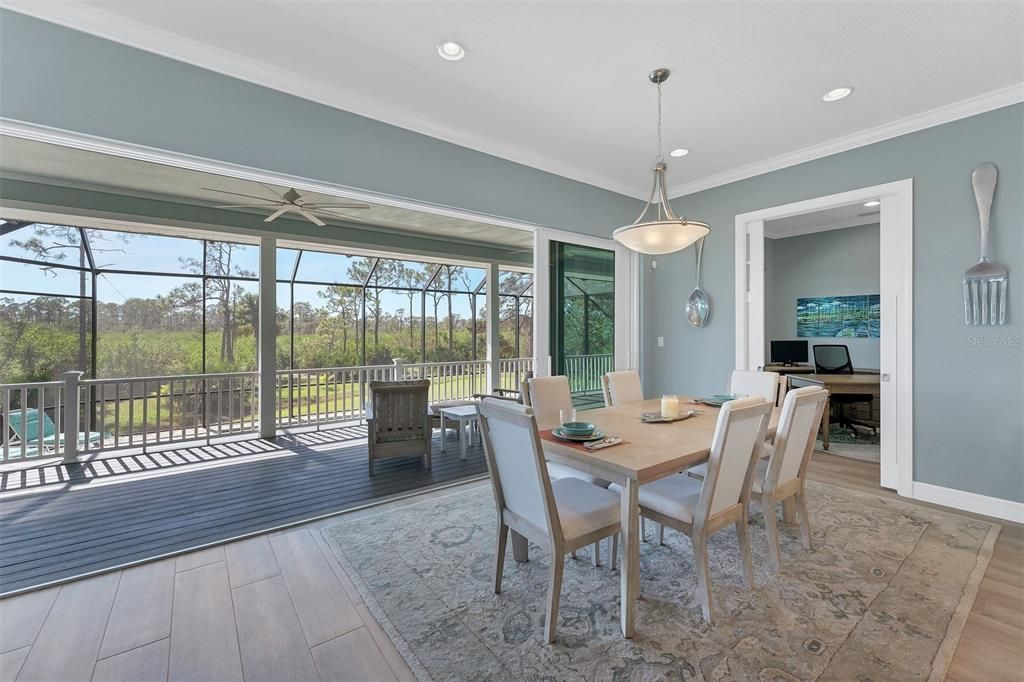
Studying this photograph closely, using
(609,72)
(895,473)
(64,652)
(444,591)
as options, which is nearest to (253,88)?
(609,72)

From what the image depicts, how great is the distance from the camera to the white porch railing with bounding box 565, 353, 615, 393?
4.48 metres

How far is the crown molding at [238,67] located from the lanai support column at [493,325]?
3523mm

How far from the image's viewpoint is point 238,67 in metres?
2.48

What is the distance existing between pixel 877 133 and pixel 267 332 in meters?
6.52

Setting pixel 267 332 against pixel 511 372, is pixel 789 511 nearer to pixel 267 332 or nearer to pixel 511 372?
pixel 511 372

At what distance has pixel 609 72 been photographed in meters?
2.58

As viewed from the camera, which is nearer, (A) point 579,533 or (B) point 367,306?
(A) point 579,533

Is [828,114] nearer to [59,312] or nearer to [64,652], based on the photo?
[64,652]

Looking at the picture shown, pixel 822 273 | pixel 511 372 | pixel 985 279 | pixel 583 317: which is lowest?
pixel 511 372

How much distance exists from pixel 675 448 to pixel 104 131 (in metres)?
3.29

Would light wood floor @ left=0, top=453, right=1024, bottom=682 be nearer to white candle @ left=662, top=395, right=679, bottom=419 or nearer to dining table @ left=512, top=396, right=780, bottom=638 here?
dining table @ left=512, top=396, right=780, bottom=638

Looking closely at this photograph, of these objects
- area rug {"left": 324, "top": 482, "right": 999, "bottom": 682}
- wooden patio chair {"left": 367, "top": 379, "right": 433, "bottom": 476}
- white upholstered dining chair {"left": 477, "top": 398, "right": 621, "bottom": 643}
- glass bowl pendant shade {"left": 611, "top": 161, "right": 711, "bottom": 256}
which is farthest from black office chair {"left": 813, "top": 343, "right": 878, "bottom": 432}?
wooden patio chair {"left": 367, "top": 379, "right": 433, "bottom": 476}

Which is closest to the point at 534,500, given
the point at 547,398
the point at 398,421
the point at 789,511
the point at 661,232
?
the point at 547,398

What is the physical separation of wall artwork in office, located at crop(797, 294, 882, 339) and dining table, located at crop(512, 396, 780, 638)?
4.81m
